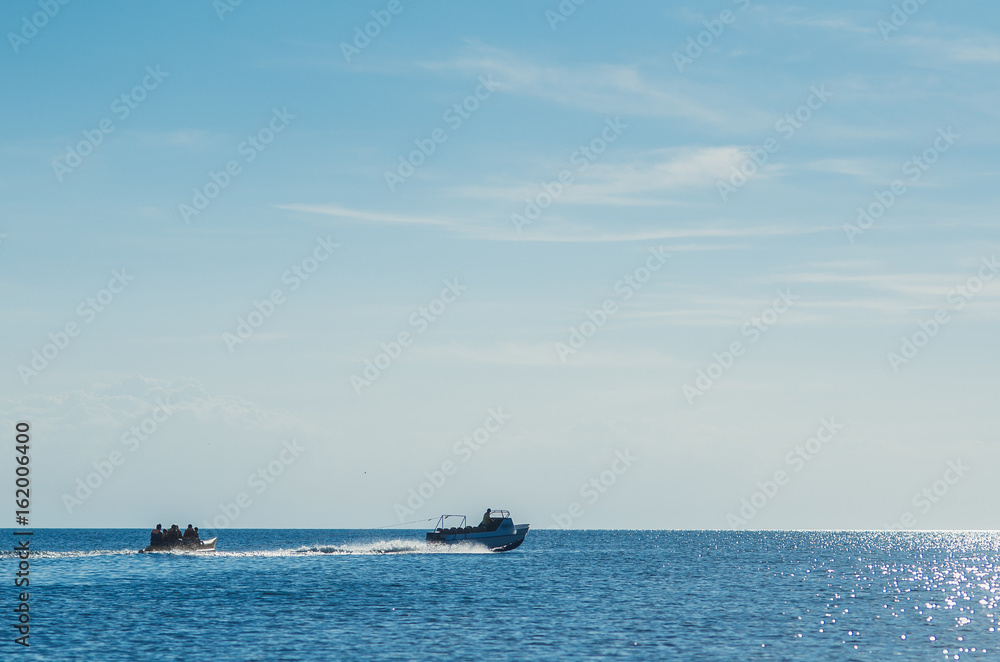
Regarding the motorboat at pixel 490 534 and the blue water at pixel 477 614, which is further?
the motorboat at pixel 490 534

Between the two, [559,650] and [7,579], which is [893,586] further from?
[7,579]

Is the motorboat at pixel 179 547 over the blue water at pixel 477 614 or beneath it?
over

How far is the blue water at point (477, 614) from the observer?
45844mm

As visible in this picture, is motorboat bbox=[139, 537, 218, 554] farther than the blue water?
Yes

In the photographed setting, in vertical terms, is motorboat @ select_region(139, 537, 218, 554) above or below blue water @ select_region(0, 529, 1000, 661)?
above

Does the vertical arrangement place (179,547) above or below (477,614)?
above

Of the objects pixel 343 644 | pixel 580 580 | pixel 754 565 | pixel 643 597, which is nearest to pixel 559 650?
pixel 343 644

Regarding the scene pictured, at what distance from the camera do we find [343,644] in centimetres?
4703

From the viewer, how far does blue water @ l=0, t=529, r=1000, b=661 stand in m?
45.8

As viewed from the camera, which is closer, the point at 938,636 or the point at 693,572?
the point at 938,636

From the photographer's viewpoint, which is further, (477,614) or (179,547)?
(179,547)

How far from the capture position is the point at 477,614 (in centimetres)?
5869

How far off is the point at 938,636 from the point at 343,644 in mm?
31011

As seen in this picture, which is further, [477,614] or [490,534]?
→ [490,534]
